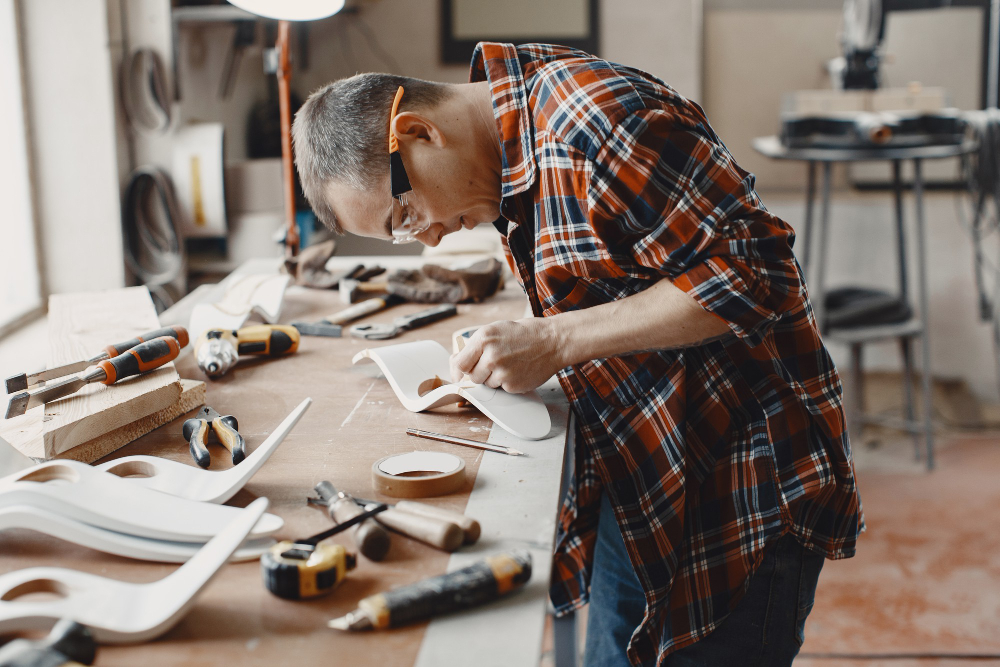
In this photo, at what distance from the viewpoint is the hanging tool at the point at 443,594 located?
0.70m

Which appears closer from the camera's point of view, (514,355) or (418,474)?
(418,474)

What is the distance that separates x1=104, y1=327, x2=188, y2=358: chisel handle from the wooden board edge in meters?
0.11

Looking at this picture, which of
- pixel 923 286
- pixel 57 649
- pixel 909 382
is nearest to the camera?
pixel 57 649

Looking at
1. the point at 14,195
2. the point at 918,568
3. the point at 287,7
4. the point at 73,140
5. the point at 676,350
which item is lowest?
the point at 918,568

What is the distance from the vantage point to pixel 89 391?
45.9 inches

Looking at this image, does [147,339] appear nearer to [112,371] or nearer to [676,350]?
[112,371]

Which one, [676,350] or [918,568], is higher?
A: [676,350]

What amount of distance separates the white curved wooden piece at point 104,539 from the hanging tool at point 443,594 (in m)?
0.17

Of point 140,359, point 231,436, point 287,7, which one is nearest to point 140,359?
point 140,359

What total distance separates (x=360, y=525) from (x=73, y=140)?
7.59 ft

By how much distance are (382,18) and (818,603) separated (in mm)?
2973

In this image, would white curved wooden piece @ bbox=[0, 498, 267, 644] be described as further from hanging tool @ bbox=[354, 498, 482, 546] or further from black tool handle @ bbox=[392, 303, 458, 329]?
black tool handle @ bbox=[392, 303, 458, 329]

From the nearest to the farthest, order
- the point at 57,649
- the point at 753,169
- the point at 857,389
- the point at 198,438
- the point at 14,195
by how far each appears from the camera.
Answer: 1. the point at 57,649
2. the point at 198,438
3. the point at 14,195
4. the point at 857,389
5. the point at 753,169

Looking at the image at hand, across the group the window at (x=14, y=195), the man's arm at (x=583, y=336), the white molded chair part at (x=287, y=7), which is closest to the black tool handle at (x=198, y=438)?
the man's arm at (x=583, y=336)
